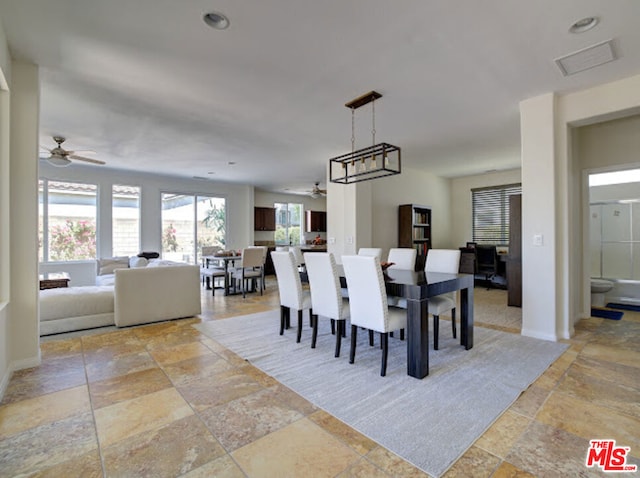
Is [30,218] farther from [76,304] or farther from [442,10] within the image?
[442,10]

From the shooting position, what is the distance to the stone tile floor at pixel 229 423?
1556 millimetres

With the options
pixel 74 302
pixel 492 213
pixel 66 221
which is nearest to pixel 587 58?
pixel 492 213

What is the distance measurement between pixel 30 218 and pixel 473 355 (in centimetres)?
413

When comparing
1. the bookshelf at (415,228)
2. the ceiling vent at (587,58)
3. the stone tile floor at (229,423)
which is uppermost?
the ceiling vent at (587,58)

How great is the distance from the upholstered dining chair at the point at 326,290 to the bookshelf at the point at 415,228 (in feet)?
12.4

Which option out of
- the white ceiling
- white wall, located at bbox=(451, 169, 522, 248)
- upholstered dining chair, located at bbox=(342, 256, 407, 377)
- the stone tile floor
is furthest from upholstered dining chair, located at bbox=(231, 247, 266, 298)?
white wall, located at bbox=(451, 169, 522, 248)

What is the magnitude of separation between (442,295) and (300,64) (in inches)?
106

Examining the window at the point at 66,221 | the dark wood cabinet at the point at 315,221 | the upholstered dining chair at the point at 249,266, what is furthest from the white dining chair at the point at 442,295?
the window at the point at 66,221

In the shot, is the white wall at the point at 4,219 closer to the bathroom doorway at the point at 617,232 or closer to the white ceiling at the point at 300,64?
the white ceiling at the point at 300,64

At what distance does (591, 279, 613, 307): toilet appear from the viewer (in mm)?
4802

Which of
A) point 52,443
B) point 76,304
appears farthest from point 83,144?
point 52,443

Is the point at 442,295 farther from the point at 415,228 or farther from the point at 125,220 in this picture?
the point at 125,220

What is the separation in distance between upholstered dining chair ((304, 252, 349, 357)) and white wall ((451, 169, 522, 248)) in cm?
577

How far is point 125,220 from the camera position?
727 centimetres
